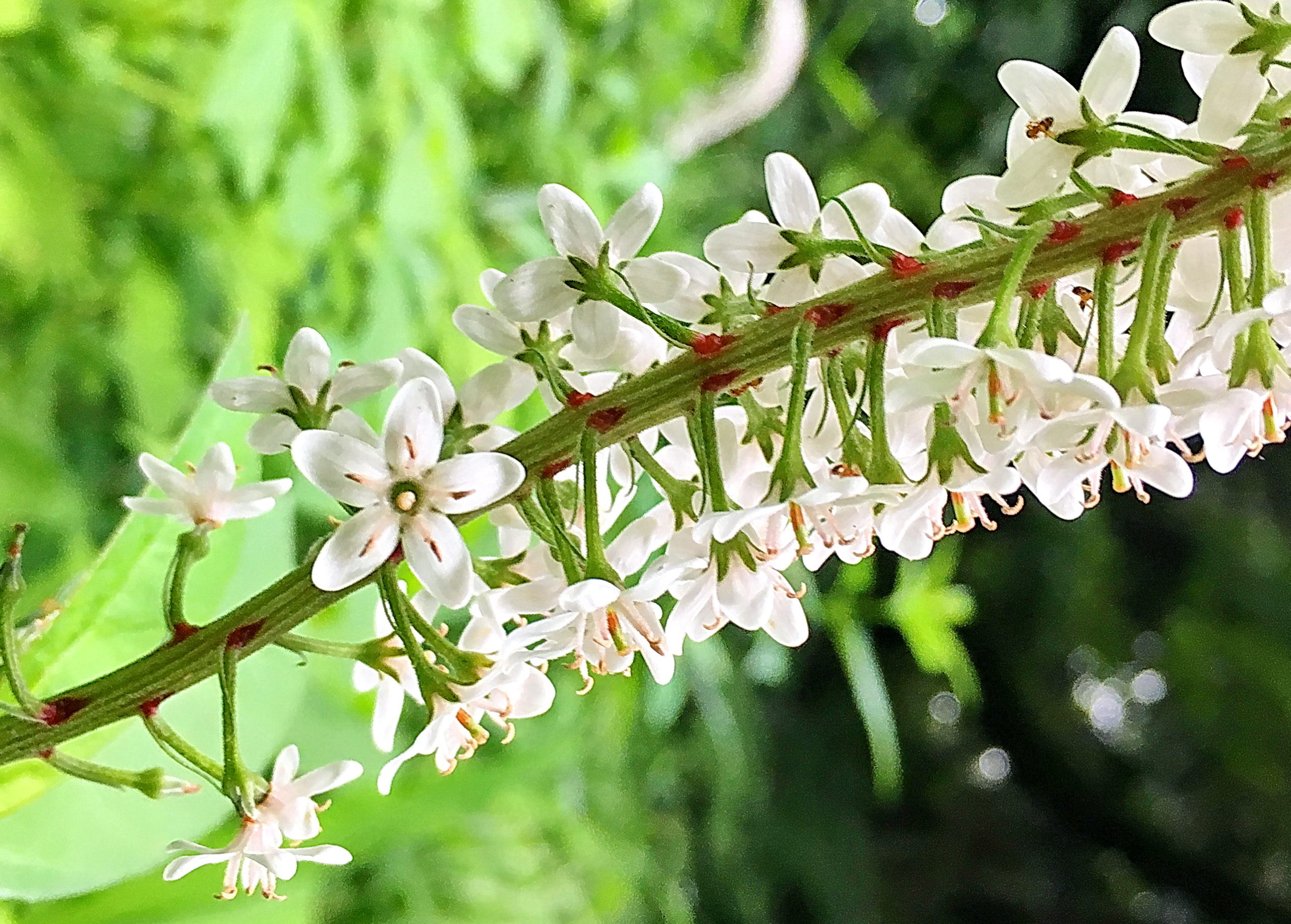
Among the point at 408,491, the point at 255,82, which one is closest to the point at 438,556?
the point at 408,491

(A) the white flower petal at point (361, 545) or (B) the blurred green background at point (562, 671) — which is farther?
(B) the blurred green background at point (562, 671)

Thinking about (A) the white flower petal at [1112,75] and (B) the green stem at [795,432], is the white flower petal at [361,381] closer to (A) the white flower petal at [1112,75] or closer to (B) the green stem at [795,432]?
(B) the green stem at [795,432]

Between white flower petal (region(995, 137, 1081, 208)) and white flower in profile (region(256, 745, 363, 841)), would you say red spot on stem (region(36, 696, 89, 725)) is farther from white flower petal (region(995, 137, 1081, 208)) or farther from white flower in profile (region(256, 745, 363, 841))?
white flower petal (region(995, 137, 1081, 208))

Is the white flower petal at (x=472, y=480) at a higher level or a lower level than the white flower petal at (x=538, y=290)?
lower

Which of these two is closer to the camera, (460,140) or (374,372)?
(374,372)

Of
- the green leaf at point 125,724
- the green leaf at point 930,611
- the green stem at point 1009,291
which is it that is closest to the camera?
the green stem at point 1009,291

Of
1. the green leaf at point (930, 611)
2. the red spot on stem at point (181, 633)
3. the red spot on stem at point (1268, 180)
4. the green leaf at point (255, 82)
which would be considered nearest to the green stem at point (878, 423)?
the red spot on stem at point (1268, 180)

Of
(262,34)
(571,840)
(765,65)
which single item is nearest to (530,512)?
(262,34)

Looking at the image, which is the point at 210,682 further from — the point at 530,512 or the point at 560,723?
the point at 560,723
